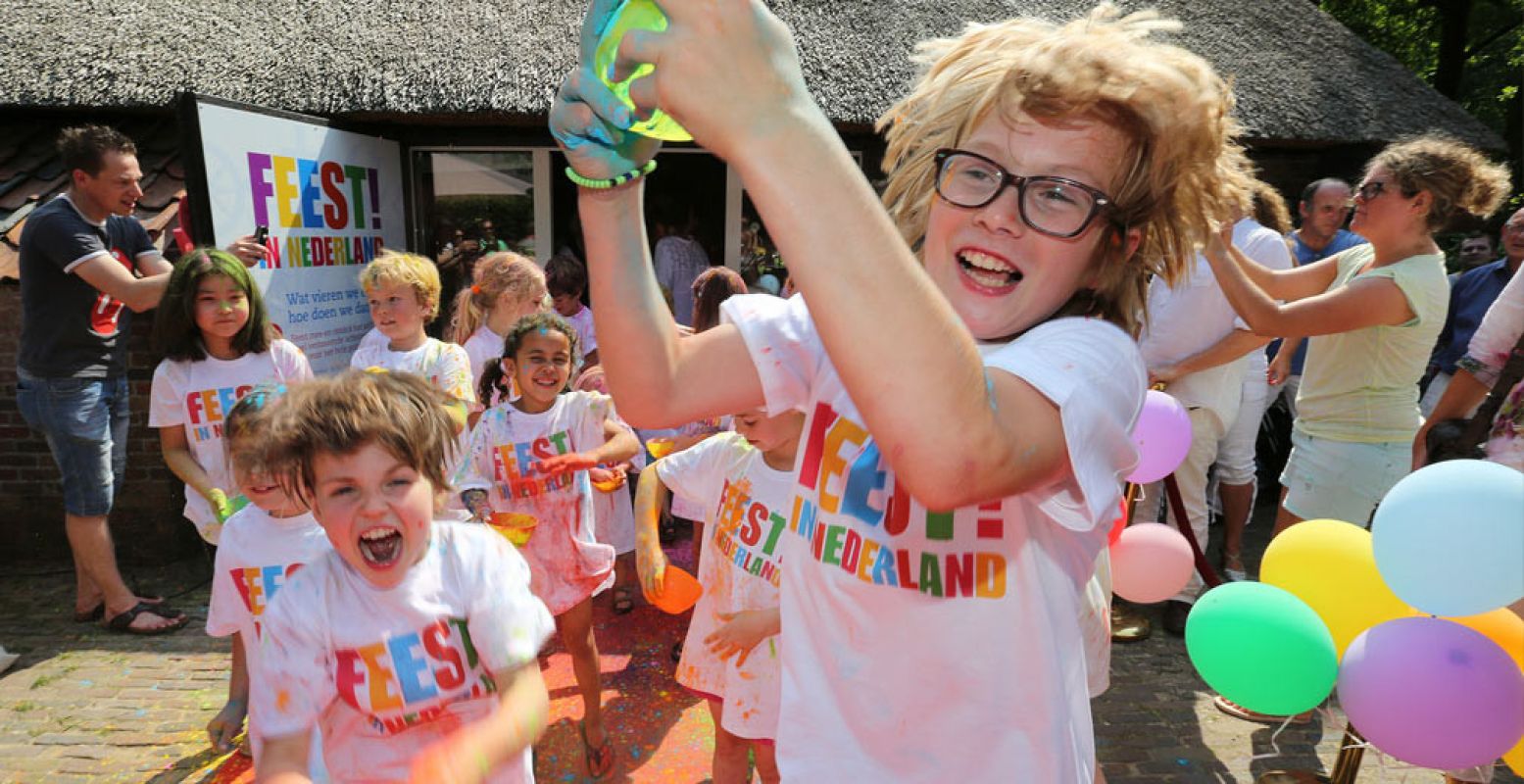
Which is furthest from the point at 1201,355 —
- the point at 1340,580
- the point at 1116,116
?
the point at 1116,116

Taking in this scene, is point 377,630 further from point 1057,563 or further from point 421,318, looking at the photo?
point 421,318

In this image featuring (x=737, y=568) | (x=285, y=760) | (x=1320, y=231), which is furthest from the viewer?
(x=1320, y=231)

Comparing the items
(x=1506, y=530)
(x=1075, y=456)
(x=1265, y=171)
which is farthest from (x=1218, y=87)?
(x=1265, y=171)

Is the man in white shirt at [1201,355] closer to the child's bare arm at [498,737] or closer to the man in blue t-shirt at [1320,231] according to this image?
the man in blue t-shirt at [1320,231]

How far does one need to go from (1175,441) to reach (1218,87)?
6.82ft

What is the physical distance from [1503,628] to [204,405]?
14.6 ft

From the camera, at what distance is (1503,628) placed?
2215mm

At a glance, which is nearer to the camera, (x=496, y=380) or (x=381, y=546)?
(x=381, y=546)

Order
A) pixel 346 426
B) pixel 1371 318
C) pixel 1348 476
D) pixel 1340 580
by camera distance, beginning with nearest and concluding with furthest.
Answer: pixel 346 426 → pixel 1340 580 → pixel 1371 318 → pixel 1348 476

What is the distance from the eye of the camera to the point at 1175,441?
3027 millimetres

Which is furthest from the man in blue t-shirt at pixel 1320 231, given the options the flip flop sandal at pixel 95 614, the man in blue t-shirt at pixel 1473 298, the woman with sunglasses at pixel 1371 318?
the flip flop sandal at pixel 95 614

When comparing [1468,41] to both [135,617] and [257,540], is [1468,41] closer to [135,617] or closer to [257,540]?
[257,540]

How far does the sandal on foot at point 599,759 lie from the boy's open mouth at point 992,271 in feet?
9.22

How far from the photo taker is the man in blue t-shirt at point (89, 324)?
4227 mm
